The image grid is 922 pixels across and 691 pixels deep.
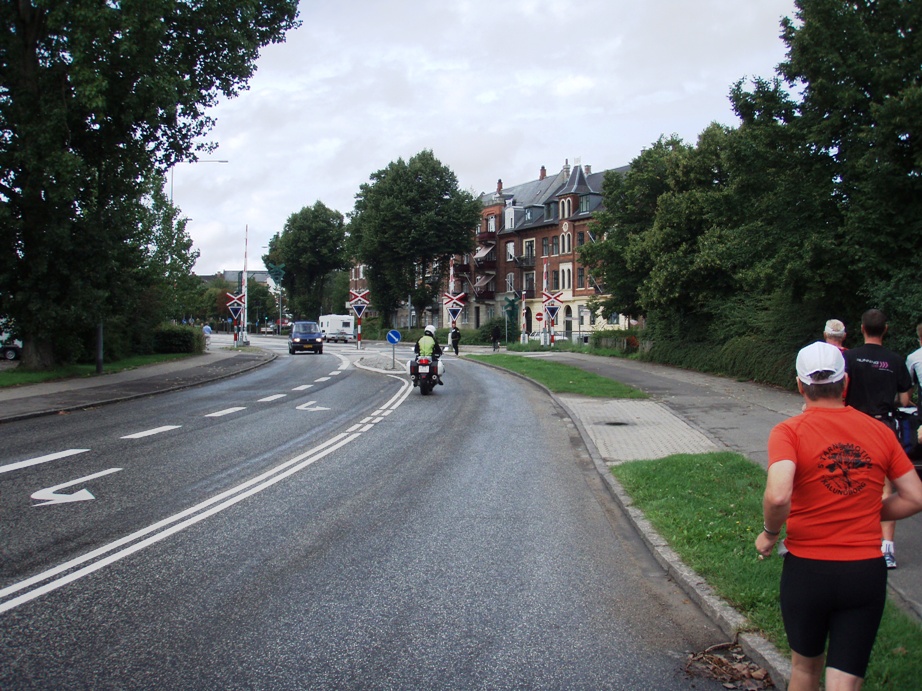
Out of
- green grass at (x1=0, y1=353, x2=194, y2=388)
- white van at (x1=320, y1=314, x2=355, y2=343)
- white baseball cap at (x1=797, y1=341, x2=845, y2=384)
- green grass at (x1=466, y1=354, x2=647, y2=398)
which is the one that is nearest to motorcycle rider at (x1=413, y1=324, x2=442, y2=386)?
green grass at (x1=466, y1=354, x2=647, y2=398)

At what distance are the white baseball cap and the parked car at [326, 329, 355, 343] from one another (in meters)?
76.4

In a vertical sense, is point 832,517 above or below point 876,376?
below

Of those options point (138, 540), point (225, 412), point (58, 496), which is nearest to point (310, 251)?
point (225, 412)

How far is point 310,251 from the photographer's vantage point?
96.9 metres

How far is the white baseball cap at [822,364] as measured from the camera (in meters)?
3.20

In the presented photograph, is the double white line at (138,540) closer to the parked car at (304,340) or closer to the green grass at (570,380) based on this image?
the green grass at (570,380)

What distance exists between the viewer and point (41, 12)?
71.6 feet

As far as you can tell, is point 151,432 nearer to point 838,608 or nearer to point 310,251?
point 838,608

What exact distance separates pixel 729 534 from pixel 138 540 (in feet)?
15.3

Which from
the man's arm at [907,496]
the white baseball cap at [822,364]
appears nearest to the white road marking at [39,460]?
the white baseball cap at [822,364]

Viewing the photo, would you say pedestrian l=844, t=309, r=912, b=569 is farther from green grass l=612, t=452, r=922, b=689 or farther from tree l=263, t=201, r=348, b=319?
tree l=263, t=201, r=348, b=319

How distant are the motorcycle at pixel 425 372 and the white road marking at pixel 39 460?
1088cm

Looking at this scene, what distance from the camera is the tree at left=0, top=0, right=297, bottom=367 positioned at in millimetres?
19891

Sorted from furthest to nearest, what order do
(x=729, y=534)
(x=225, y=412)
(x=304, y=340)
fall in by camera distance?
(x=304, y=340), (x=225, y=412), (x=729, y=534)
